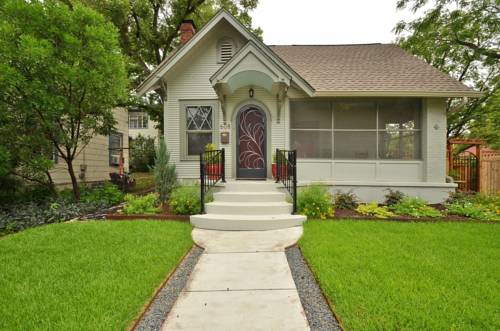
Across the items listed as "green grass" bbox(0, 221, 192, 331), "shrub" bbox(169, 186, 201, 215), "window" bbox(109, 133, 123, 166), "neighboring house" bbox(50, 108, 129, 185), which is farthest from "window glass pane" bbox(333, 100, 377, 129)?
"window" bbox(109, 133, 123, 166)

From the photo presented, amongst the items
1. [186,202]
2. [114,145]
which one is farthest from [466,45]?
[114,145]

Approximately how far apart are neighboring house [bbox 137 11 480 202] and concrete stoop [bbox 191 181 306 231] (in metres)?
1.45

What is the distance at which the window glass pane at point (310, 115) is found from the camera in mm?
8250

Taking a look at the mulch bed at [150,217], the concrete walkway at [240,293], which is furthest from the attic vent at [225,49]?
the concrete walkway at [240,293]

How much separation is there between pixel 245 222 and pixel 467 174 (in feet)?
30.7

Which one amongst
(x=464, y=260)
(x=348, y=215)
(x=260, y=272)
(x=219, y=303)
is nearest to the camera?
(x=219, y=303)

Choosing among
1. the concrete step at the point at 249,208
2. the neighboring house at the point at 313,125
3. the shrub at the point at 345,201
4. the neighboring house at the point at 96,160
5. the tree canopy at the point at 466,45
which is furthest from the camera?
the tree canopy at the point at 466,45

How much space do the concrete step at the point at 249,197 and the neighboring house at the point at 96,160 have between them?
5104mm

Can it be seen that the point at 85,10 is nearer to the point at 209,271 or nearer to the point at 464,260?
the point at 209,271

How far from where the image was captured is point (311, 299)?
2723mm

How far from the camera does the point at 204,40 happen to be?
8148mm

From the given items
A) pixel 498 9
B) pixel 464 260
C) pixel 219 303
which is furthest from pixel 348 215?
pixel 498 9

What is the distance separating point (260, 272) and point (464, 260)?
2.72m

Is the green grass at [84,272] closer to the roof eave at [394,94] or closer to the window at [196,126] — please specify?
the window at [196,126]
